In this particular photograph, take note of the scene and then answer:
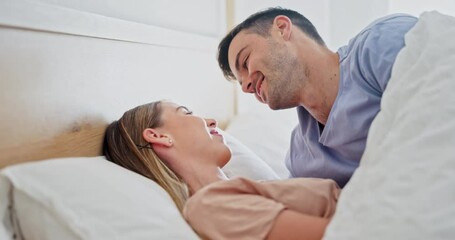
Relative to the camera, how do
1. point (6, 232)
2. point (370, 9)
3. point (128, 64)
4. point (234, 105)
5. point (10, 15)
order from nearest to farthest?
point (6, 232) → point (10, 15) → point (128, 64) → point (234, 105) → point (370, 9)

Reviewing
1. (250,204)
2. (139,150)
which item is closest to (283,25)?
(139,150)

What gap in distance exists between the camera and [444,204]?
55cm

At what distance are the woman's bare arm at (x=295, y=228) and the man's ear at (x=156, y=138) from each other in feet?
1.39

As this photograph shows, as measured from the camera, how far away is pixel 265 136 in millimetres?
1563

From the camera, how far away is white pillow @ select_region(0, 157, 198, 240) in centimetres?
65

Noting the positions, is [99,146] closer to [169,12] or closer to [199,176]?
[199,176]

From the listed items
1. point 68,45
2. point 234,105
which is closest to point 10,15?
point 68,45

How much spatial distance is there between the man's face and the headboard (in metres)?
0.26

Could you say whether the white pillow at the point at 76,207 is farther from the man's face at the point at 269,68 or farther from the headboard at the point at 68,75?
the man's face at the point at 269,68

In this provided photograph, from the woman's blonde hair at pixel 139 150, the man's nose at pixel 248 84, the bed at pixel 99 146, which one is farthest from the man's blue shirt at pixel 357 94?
the woman's blonde hair at pixel 139 150

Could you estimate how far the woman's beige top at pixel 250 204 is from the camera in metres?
0.68

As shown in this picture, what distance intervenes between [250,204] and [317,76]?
1.90 ft

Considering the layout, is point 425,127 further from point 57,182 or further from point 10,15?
point 10,15

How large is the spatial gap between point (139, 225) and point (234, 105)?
1293mm
